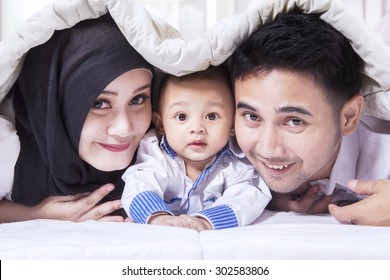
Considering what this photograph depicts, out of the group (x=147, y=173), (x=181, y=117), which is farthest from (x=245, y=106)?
(x=147, y=173)

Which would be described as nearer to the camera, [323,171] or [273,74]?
[273,74]

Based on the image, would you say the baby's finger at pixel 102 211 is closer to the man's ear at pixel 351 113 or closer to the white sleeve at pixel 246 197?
the white sleeve at pixel 246 197

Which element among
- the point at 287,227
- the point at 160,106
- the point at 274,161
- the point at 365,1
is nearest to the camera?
the point at 287,227

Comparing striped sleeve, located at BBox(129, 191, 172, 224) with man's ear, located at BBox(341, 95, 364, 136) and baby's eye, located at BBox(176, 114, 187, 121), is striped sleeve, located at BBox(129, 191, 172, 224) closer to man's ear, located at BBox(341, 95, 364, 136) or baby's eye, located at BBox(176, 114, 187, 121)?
baby's eye, located at BBox(176, 114, 187, 121)

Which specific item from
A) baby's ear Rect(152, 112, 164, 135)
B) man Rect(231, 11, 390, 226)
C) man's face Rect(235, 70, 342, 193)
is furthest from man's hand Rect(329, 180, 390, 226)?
Answer: baby's ear Rect(152, 112, 164, 135)

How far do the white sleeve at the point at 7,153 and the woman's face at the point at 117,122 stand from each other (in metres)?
0.14

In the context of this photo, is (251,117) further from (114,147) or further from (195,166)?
(114,147)

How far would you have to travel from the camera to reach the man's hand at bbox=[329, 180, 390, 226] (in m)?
1.01

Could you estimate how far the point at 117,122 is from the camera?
3.56ft

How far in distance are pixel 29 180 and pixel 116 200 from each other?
20 centimetres

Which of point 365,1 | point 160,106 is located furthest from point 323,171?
point 365,1

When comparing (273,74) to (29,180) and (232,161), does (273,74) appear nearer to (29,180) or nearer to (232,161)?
(232,161)

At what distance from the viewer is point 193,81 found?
1.10 metres

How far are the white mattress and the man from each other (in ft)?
0.59
